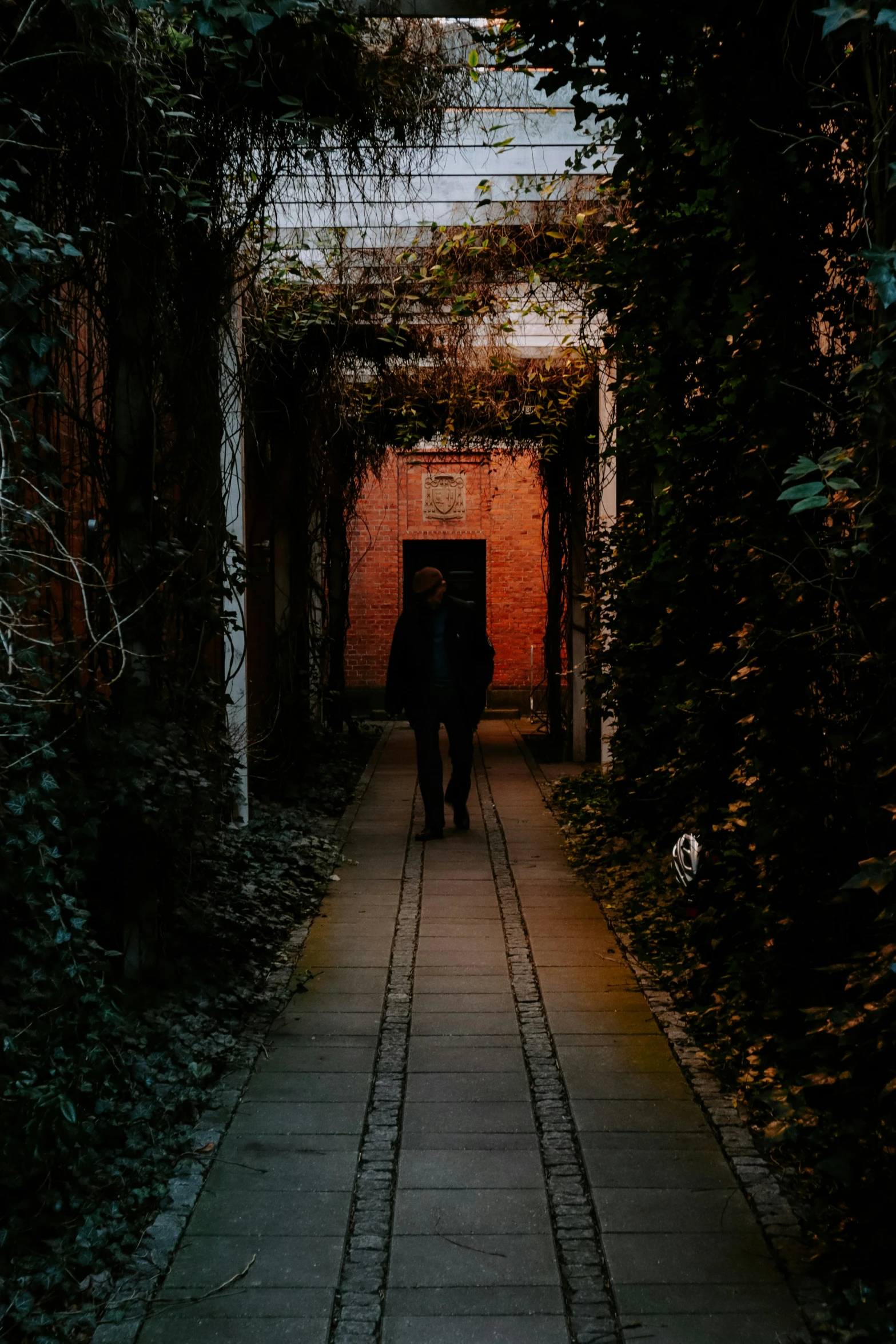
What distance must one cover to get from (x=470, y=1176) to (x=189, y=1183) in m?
0.80

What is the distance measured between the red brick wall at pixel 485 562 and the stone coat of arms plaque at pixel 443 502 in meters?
0.07

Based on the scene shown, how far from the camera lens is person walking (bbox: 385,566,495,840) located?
Result: 27.3 ft

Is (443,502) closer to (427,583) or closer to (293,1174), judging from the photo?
(427,583)

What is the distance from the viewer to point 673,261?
416cm

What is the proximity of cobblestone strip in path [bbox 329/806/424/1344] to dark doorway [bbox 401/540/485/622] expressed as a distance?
44.7 ft

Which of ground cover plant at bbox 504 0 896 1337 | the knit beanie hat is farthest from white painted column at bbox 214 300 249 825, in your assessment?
ground cover plant at bbox 504 0 896 1337

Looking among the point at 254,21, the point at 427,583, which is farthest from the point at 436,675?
the point at 254,21

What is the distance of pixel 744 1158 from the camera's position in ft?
11.9

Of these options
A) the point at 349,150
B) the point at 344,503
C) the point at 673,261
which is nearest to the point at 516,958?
the point at 673,261

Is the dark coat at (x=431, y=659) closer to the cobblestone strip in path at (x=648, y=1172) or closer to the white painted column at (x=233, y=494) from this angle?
the white painted column at (x=233, y=494)

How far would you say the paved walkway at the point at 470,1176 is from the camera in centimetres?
284

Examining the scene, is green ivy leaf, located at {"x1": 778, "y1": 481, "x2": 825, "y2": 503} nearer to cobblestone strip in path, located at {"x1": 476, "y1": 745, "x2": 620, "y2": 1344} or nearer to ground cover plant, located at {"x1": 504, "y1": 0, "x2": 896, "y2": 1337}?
ground cover plant, located at {"x1": 504, "y1": 0, "x2": 896, "y2": 1337}

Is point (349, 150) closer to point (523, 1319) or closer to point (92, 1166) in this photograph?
point (92, 1166)

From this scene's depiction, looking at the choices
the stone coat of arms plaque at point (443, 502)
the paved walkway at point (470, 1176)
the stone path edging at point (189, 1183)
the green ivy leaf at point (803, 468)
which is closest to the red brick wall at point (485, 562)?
the stone coat of arms plaque at point (443, 502)
